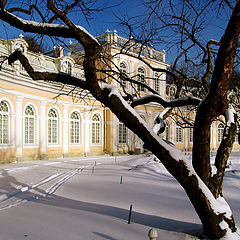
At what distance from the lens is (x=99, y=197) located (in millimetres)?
7648

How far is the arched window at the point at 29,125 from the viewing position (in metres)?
17.8

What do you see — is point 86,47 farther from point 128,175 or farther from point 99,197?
point 128,175

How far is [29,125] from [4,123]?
2054mm

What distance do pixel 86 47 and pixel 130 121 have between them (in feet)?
4.24

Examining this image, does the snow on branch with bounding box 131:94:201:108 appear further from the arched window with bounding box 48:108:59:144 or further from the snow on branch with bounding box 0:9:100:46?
the arched window with bounding box 48:108:59:144

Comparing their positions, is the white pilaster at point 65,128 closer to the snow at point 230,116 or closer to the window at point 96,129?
the window at point 96,129

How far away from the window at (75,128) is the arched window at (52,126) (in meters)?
1.45

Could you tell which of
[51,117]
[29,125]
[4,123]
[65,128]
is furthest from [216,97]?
[65,128]

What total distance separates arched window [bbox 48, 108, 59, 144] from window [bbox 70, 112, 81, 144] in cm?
145

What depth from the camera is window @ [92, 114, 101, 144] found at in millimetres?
23203

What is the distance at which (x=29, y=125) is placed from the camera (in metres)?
18.0

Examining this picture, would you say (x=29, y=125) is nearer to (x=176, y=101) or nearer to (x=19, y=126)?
(x=19, y=126)

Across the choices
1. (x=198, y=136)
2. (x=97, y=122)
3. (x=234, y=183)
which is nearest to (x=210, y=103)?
(x=198, y=136)

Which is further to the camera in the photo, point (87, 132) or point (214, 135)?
point (214, 135)
